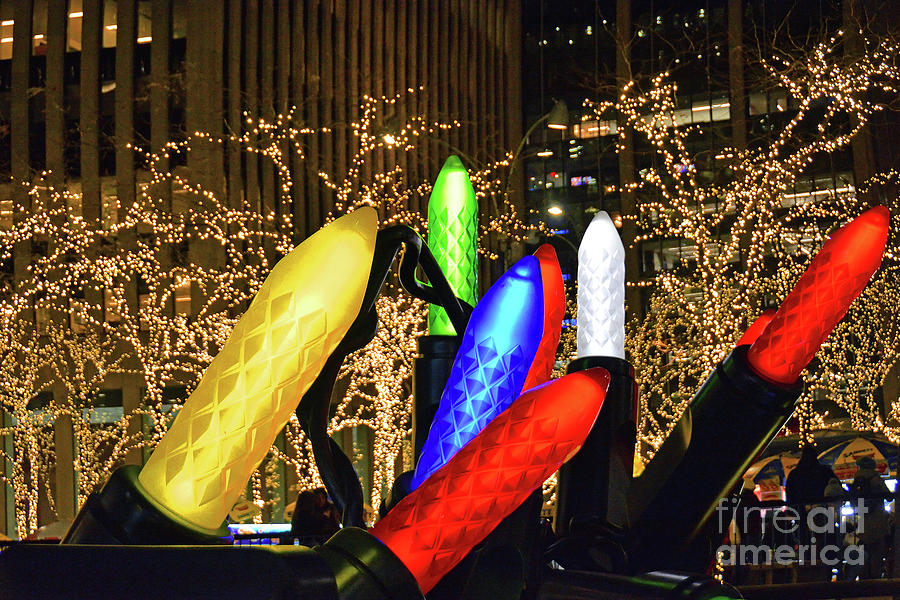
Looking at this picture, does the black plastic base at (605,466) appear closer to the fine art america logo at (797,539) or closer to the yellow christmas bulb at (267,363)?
the yellow christmas bulb at (267,363)

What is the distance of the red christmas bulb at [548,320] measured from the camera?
1.26 meters

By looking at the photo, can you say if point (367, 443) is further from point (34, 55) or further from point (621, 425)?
point (621, 425)

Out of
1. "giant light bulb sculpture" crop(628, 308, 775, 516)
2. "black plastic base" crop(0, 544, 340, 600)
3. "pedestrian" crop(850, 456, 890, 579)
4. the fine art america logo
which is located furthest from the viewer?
"pedestrian" crop(850, 456, 890, 579)

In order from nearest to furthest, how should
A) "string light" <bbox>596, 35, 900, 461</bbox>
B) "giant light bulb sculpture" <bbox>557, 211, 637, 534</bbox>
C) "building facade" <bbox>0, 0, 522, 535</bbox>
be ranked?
"giant light bulb sculpture" <bbox>557, 211, 637, 534</bbox> → "string light" <bbox>596, 35, 900, 461</bbox> → "building facade" <bbox>0, 0, 522, 535</bbox>

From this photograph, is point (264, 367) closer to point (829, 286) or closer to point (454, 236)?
point (454, 236)

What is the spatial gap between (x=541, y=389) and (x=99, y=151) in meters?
29.1

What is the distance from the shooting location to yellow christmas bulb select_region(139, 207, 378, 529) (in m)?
0.95

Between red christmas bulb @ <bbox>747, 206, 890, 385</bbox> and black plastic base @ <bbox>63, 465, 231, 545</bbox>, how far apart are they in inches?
29.4

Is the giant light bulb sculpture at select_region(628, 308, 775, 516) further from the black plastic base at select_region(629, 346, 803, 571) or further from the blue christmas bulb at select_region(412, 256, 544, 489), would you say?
the blue christmas bulb at select_region(412, 256, 544, 489)

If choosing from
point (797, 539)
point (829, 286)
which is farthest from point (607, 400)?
point (797, 539)

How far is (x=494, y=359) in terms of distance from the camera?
3.87 feet

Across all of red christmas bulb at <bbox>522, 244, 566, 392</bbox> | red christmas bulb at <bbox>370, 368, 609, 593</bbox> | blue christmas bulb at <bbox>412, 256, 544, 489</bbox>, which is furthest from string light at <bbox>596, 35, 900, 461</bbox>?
red christmas bulb at <bbox>370, 368, 609, 593</bbox>

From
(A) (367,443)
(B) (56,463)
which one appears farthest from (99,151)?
(A) (367,443)

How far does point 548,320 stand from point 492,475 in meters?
0.39
